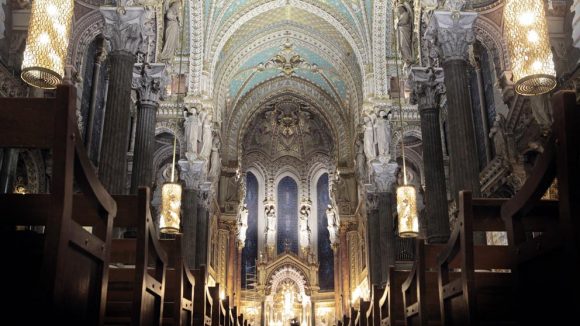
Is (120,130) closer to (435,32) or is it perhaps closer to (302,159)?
(435,32)

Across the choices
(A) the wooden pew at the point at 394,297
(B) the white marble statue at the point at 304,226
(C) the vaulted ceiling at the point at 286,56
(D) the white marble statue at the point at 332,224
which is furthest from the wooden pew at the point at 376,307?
(B) the white marble statue at the point at 304,226

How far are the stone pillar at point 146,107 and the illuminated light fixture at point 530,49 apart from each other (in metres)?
6.80

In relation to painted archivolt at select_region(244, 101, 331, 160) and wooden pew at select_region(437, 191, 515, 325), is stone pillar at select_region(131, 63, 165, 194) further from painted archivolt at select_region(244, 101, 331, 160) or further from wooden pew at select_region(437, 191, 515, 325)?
painted archivolt at select_region(244, 101, 331, 160)

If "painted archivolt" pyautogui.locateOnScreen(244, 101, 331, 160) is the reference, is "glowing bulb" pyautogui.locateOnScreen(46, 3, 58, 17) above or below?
below

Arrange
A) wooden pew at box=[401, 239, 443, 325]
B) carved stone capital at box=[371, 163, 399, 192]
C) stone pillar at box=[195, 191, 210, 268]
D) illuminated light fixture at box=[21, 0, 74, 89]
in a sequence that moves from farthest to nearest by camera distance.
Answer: stone pillar at box=[195, 191, 210, 268] → carved stone capital at box=[371, 163, 399, 192] → illuminated light fixture at box=[21, 0, 74, 89] → wooden pew at box=[401, 239, 443, 325]

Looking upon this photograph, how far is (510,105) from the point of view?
1120 centimetres

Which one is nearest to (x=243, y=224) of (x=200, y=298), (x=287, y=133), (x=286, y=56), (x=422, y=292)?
(x=287, y=133)

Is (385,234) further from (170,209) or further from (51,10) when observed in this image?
(51,10)

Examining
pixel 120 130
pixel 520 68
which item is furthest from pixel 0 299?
pixel 120 130

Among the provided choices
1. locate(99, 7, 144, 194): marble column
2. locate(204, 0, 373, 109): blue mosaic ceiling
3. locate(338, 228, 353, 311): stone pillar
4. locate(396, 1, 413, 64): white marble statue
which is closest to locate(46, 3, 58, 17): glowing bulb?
locate(99, 7, 144, 194): marble column

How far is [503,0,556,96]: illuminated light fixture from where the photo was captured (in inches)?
Result: 209

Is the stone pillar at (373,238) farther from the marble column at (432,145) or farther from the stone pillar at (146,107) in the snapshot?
the stone pillar at (146,107)

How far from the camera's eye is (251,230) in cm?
2852

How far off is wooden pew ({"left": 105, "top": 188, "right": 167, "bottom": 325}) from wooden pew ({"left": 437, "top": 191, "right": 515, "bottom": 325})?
6.78ft
